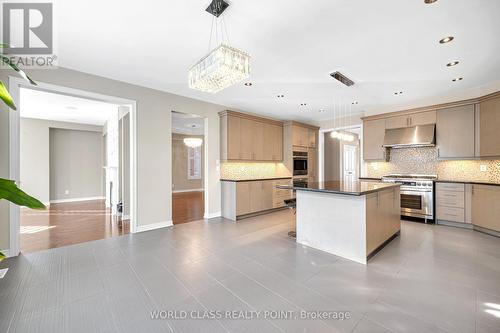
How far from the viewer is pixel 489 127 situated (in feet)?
12.2

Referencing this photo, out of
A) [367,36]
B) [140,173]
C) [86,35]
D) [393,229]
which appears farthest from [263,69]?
[393,229]

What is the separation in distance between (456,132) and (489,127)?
0.51 meters

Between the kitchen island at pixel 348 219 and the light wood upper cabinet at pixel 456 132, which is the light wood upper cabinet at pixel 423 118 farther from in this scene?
the kitchen island at pixel 348 219

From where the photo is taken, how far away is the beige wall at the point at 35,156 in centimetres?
646

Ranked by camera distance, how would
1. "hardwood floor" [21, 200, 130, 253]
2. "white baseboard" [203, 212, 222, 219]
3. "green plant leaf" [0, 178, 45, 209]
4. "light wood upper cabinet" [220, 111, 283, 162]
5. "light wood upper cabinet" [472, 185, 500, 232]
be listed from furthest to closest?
1. "light wood upper cabinet" [220, 111, 283, 162]
2. "white baseboard" [203, 212, 222, 219]
3. "light wood upper cabinet" [472, 185, 500, 232]
4. "hardwood floor" [21, 200, 130, 253]
5. "green plant leaf" [0, 178, 45, 209]

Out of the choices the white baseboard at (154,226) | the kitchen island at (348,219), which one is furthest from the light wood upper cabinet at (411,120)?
the white baseboard at (154,226)

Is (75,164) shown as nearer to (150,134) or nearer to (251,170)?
(150,134)

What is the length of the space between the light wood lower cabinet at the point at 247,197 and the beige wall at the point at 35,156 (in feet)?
19.5

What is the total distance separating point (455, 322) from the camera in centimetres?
166

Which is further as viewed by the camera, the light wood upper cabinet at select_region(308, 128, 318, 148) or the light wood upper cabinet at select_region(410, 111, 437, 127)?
the light wood upper cabinet at select_region(308, 128, 318, 148)

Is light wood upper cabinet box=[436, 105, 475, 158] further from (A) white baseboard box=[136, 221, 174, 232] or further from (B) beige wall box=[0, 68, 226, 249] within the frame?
(A) white baseboard box=[136, 221, 174, 232]

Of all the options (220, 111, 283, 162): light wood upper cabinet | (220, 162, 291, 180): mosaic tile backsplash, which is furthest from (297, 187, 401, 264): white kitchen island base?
(220, 162, 291, 180): mosaic tile backsplash

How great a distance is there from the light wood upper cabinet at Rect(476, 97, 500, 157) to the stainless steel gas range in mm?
931

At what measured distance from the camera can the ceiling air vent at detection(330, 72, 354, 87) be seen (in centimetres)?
346
